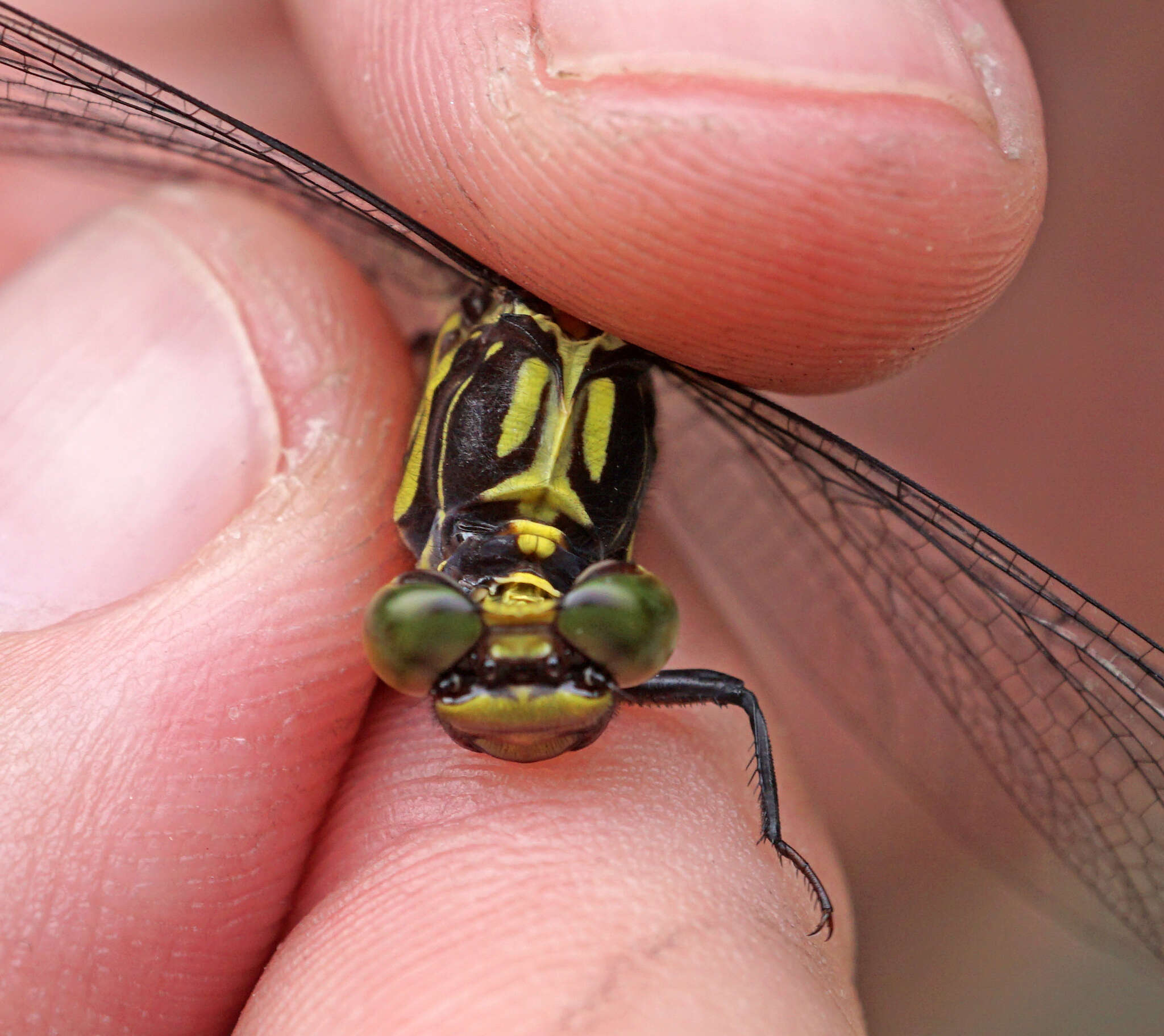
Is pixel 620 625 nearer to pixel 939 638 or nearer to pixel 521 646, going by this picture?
pixel 521 646

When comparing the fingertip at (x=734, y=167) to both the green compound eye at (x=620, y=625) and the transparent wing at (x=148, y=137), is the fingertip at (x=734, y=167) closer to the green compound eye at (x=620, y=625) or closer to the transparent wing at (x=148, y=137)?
the transparent wing at (x=148, y=137)

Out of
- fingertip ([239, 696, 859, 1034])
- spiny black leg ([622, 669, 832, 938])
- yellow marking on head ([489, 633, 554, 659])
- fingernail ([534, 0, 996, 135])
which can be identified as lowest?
fingertip ([239, 696, 859, 1034])

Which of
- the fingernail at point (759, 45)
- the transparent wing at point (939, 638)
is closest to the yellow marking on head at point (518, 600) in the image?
the transparent wing at point (939, 638)

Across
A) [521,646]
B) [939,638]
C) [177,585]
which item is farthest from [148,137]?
[939,638]

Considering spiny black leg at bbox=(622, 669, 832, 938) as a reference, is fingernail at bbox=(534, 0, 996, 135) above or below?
above

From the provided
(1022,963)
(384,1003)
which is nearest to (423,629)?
(384,1003)

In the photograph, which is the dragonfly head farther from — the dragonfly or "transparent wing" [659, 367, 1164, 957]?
"transparent wing" [659, 367, 1164, 957]

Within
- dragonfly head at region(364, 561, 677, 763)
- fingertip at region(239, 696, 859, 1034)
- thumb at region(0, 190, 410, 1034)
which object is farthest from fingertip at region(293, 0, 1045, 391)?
fingertip at region(239, 696, 859, 1034)

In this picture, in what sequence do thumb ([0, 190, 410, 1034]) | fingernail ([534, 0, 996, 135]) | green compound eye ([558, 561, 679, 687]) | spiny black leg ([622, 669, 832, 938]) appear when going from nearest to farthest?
fingernail ([534, 0, 996, 135]), green compound eye ([558, 561, 679, 687]), thumb ([0, 190, 410, 1034]), spiny black leg ([622, 669, 832, 938])

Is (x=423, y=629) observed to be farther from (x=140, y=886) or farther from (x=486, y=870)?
(x=140, y=886)
